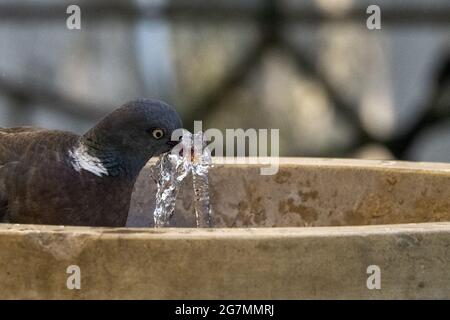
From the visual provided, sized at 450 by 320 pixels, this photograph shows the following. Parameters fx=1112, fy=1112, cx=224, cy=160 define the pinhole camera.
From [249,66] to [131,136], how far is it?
3461 millimetres

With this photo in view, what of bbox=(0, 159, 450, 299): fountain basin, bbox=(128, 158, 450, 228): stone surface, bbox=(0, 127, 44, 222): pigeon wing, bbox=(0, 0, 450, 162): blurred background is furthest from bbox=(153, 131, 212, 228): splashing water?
bbox=(0, 0, 450, 162): blurred background

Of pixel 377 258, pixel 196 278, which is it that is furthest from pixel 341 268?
pixel 196 278

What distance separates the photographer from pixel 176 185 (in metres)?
2.56

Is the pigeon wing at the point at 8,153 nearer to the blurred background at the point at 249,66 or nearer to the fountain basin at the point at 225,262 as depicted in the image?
the fountain basin at the point at 225,262

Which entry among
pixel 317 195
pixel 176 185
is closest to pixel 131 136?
pixel 176 185

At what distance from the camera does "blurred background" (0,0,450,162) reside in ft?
18.7

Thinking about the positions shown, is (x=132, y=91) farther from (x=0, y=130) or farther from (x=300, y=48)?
(x=0, y=130)

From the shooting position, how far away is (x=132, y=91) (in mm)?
5809

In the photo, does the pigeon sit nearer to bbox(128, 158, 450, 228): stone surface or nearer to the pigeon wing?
the pigeon wing

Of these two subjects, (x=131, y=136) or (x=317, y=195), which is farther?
(x=317, y=195)

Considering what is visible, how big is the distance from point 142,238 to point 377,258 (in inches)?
13.9

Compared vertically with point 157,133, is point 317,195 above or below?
below

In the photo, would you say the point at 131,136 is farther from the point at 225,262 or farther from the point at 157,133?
the point at 225,262

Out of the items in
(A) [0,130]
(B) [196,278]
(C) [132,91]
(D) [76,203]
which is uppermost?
(C) [132,91]
